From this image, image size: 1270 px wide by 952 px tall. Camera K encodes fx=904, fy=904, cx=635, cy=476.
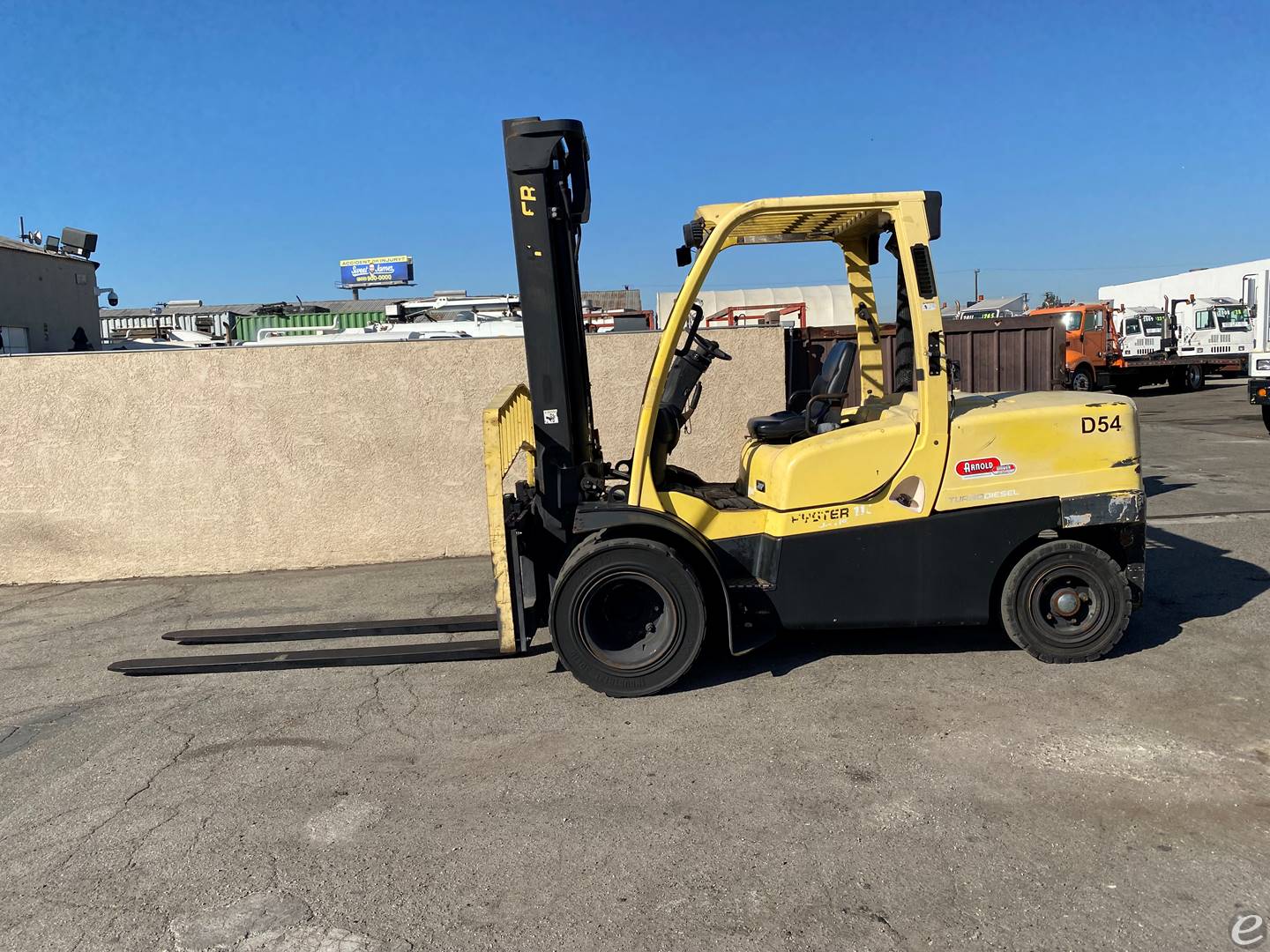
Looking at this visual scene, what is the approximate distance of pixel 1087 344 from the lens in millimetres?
27531

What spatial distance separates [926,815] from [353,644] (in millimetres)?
4254

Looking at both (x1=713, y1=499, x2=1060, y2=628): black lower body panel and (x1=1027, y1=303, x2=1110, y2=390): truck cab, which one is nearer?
(x1=713, y1=499, x2=1060, y2=628): black lower body panel

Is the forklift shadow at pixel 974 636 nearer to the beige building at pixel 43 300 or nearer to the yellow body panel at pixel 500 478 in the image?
the yellow body panel at pixel 500 478

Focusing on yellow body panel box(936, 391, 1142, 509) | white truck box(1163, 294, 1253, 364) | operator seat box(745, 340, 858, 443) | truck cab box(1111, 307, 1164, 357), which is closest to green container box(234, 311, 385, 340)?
operator seat box(745, 340, 858, 443)

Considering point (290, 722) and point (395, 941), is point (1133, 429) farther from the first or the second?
point (290, 722)

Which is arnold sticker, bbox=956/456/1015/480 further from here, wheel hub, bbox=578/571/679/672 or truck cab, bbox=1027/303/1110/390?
truck cab, bbox=1027/303/1110/390

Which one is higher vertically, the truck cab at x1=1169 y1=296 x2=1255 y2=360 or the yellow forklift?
the truck cab at x1=1169 y1=296 x2=1255 y2=360

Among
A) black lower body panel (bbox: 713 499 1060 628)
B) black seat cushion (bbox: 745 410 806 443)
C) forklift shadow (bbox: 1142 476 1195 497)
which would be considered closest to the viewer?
black lower body panel (bbox: 713 499 1060 628)

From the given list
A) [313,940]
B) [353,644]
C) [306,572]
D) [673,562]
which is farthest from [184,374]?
[313,940]

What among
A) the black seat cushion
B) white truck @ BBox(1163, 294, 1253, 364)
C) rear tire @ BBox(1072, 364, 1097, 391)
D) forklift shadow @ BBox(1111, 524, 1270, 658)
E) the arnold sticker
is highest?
white truck @ BBox(1163, 294, 1253, 364)

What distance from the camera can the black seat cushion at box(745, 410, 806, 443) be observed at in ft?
18.4

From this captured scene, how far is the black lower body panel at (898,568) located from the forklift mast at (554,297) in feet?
4.32

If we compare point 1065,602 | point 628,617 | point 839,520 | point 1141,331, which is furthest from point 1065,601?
point 1141,331

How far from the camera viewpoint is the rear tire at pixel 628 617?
4.92 metres
